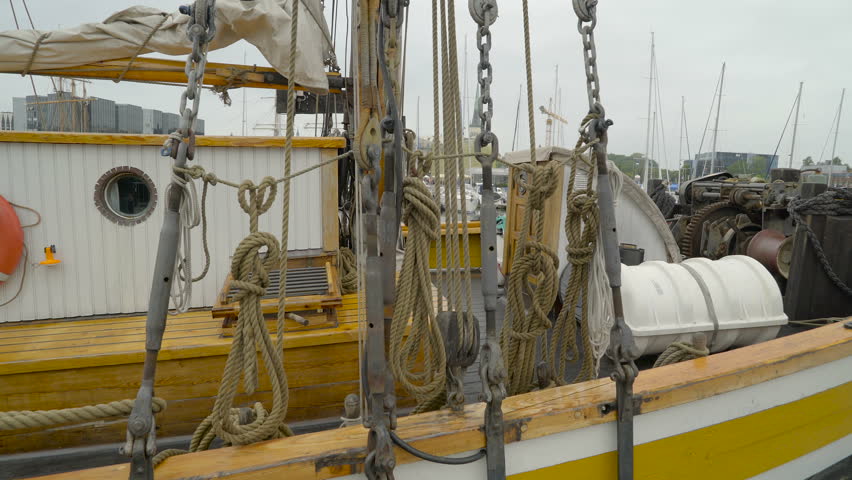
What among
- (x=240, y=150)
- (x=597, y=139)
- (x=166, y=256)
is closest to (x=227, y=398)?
(x=166, y=256)

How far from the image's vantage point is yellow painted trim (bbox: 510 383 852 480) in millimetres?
1823

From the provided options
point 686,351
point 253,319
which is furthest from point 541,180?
point 253,319

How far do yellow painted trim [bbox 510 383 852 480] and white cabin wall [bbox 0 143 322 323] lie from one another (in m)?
2.85

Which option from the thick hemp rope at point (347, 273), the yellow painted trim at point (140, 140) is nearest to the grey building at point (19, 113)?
the yellow painted trim at point (140, 140)

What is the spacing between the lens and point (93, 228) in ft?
11.6

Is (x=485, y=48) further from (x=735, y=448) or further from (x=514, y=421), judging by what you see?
(x=735, y=448)

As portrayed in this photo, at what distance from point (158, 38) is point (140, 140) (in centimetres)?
89

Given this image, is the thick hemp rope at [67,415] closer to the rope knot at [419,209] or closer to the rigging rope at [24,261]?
the rope knot at [419,209]

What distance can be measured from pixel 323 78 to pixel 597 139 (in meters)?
2.77

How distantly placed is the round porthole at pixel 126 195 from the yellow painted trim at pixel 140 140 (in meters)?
0.21

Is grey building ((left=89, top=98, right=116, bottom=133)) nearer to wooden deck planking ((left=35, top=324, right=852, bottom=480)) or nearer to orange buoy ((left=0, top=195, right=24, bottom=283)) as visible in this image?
orange buoy ((left=0, top=195, right=24, bottom=283))

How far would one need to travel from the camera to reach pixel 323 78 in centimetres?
414

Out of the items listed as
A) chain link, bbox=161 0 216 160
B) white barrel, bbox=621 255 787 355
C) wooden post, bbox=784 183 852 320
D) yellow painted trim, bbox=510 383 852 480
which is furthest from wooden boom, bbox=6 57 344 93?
wooden post, bbox=784 183 852 320

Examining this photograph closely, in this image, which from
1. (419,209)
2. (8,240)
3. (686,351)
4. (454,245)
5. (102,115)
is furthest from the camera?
(102,115)
